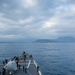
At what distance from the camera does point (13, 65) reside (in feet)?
115

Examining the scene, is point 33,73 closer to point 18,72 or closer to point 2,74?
point 18,72

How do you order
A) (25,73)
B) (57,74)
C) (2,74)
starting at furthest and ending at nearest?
1. (57,74)
2. (25,73)
3. (2,74)

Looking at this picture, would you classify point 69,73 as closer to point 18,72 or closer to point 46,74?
point 46,74

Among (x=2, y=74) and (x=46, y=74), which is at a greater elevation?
(x=2, y=74)

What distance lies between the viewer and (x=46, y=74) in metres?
49.0

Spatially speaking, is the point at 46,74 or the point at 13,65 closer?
the point at 13,65

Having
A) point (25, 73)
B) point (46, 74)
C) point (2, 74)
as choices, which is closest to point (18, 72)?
point (25, 73)

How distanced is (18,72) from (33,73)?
9.78ft

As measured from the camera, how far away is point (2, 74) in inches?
1256

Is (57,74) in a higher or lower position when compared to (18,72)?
lower

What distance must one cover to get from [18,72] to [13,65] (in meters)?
1.70

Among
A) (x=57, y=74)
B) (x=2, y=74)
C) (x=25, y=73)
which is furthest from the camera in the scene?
(x=57, y=74)

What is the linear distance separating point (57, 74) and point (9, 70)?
18.5 meters

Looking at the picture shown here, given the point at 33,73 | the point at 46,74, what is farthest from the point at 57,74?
the point at 33,73
